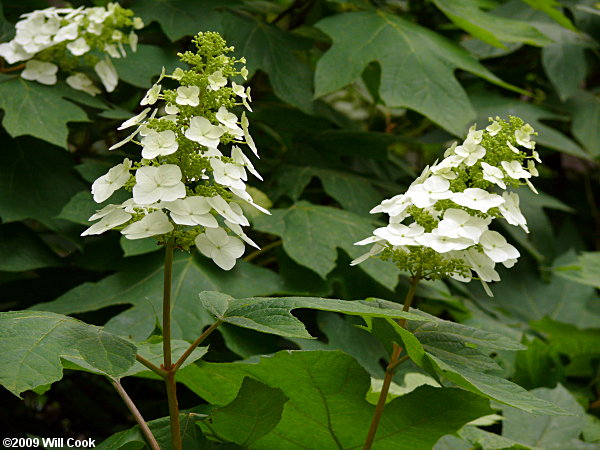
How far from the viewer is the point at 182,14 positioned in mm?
1714

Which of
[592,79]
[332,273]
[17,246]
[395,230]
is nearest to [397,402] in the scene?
[395,230]


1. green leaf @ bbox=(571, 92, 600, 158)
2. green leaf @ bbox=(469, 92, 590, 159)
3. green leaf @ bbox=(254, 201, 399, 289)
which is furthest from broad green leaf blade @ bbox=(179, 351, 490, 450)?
green leaf @ bbox=(571, 92, 600, 158)

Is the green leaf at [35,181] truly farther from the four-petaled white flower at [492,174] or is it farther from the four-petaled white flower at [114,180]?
the four-petaled white flower at [492,174]

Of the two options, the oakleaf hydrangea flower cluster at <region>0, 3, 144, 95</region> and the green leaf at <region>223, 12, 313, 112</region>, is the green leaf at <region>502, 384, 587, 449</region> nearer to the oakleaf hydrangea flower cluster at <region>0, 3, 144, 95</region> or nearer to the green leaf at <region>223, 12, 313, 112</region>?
the green leaf at <region>223, 12, 313, 112</region>

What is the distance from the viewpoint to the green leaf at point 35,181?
153cm

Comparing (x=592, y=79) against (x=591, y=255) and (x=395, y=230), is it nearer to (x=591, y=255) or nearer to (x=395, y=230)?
(x=591, y=255)

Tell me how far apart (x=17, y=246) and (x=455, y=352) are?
1.03 m

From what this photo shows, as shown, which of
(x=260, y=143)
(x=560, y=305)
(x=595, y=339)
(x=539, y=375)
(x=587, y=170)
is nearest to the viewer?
(x=539, y=375)

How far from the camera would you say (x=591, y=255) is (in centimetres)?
188

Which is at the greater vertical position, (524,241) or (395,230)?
(395,230)

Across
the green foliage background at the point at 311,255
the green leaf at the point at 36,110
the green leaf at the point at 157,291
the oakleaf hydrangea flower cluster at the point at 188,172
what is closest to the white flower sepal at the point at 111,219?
the oakleaf hydrangea flower cluster at the point at 188,172

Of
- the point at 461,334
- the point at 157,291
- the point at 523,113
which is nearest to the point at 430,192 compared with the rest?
the point at 461,334

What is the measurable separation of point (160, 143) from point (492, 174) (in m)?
0.37

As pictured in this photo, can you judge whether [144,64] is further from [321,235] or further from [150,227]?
[150,227]
